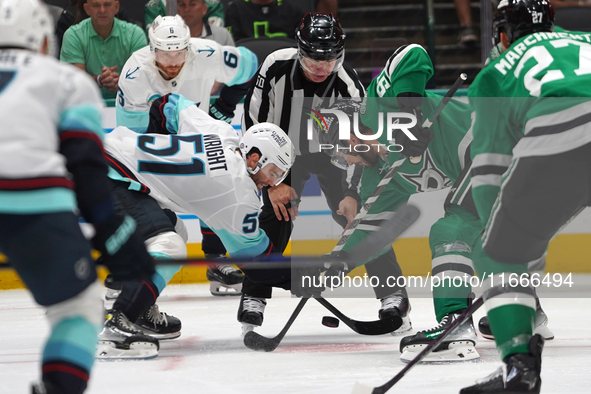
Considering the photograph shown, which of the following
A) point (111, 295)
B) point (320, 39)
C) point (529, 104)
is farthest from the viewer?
point (111, 295)

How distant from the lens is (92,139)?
1.57m

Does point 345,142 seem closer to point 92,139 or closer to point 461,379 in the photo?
point 461,379

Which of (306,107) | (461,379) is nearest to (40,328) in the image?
(306,107)

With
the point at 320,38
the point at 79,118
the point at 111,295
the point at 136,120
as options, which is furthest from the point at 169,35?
the point at 79,118

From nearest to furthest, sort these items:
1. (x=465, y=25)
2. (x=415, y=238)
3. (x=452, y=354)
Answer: (x=452, y=354) → (x=415, y=238) → (x=465, y=25)

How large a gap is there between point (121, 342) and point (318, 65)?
1.43m

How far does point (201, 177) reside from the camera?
2.81 metres

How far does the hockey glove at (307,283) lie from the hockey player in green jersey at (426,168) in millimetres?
67

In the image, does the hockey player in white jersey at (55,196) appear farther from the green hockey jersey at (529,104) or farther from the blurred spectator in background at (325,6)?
the blurred spectator in background at (325,6)

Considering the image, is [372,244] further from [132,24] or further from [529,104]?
[132,24]

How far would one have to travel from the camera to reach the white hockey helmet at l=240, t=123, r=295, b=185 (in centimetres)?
280

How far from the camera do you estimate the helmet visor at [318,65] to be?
11.2ft

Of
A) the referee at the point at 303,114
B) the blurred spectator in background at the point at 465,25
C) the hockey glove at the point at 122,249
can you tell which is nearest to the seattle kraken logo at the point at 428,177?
the referee at the point at 303,114

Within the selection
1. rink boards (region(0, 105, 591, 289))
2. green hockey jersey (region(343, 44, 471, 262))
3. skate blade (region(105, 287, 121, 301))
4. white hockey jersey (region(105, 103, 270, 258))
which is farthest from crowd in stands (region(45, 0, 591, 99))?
white hockey jersey (region(105, 103, 270, 258))
